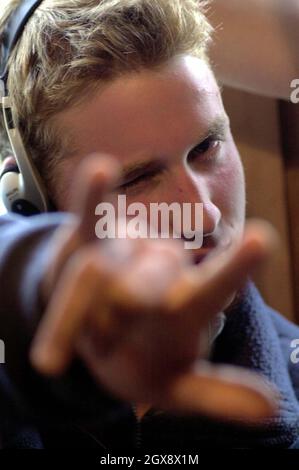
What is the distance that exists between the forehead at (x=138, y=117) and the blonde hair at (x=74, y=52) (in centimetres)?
1

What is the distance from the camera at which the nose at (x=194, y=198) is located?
0.56 meters

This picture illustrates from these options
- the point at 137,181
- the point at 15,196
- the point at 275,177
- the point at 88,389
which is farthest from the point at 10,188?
the point at 275,177

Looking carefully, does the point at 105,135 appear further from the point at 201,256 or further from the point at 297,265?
the point at 297,265

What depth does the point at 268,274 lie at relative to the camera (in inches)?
36.1

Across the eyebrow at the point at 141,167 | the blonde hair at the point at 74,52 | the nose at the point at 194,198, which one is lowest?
the nose at the point at 194,198

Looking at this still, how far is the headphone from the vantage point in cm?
60

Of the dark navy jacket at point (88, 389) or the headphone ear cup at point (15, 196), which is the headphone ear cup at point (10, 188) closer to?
the headphone ear cup at point (15, 196)

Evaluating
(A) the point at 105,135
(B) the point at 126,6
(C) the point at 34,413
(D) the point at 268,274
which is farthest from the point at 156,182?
(D) the point at 268,274

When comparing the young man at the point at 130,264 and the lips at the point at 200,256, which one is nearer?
the young man at the point at 130,264

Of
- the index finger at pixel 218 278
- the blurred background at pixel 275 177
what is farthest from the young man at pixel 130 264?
the blurred background at pixel 275 177

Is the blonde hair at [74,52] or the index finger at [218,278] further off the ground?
the blonde hair at [74,52]

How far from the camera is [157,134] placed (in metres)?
0.57

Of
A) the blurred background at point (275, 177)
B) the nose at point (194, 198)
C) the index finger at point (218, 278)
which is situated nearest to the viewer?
the index finger at point (218, 278)
